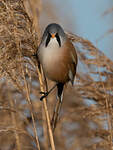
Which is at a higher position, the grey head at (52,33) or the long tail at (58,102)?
the grey head at (52,33)

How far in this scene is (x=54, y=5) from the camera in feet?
18.5

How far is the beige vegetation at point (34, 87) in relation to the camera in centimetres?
217

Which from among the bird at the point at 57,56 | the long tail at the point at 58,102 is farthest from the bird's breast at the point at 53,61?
the long tail at the point at 58,102

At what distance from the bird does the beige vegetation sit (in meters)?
0.08

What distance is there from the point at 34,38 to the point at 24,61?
18cm

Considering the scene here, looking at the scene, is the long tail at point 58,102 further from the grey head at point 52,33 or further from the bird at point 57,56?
the grey head at point 52,33

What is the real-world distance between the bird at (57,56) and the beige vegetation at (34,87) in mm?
80

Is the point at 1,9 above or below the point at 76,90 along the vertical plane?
above

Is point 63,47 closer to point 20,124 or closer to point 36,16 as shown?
point 36,16

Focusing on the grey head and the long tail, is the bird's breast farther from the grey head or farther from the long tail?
the long tail

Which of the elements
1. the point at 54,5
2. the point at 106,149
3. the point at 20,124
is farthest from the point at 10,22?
the point at 54,5

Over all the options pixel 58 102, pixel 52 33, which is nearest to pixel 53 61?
pixel 52 33

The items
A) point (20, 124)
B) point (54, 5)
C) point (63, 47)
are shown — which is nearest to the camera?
point (63, 47)

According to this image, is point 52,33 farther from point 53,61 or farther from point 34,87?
point 34,87
